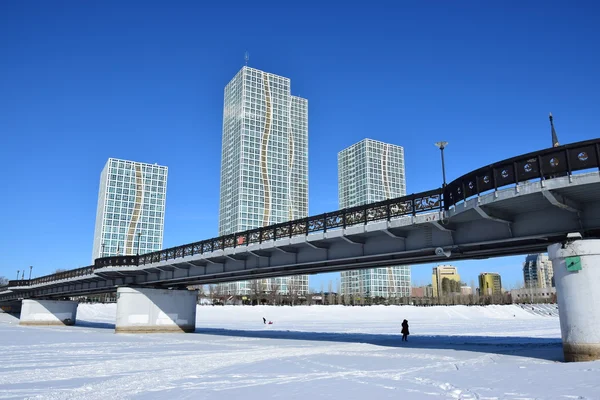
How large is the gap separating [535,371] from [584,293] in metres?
3.79

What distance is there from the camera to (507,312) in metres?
97.5

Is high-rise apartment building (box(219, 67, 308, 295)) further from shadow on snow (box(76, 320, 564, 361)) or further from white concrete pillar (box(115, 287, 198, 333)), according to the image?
shadow on snow (box(76, 320, 564, 361))

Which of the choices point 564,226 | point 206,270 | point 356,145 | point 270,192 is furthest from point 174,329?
point 356,145

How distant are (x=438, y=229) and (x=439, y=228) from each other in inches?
25.5

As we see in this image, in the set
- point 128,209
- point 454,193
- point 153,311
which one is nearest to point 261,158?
point 128,209

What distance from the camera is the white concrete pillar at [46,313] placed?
65.1m

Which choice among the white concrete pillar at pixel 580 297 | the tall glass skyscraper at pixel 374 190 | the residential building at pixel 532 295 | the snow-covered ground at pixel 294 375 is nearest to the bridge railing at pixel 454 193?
the white concrete pillar at pixel 580 297

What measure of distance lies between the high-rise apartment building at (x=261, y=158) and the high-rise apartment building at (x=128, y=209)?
123ft

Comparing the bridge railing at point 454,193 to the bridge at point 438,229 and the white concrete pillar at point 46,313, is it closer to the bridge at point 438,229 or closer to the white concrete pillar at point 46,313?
the bridge at point 438,229

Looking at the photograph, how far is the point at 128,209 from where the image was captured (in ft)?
613

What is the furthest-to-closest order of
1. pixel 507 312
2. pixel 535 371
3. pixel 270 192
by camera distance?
1. pixel 270 192
2. pixel 507 312
3. pixel 535 371

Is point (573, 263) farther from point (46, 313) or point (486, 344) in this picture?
point (46, 313)

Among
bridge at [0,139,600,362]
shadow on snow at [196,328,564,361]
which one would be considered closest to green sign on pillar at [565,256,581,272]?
bridge at [0,139,600,362]

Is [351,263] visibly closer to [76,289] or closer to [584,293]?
[584,293]
